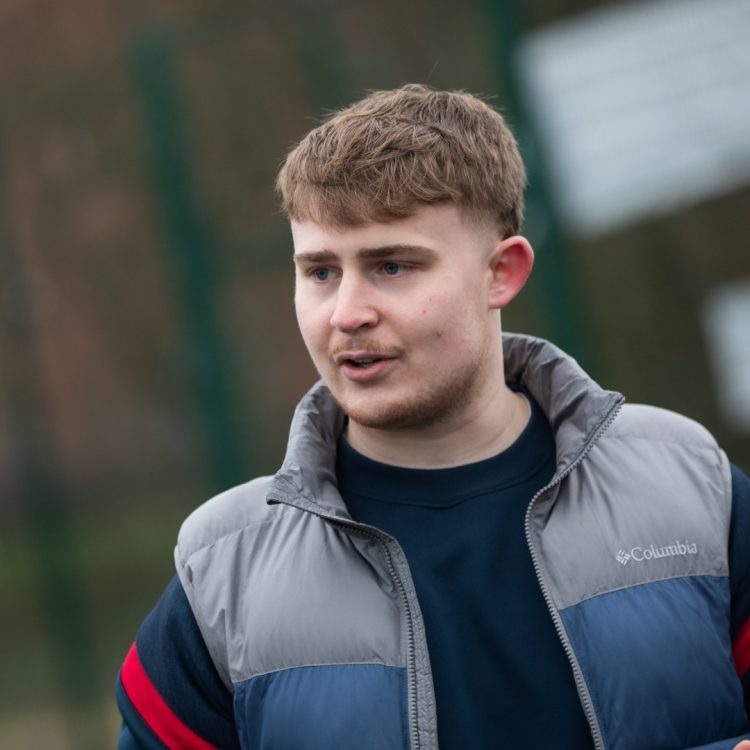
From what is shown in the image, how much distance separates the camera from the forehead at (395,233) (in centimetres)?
222

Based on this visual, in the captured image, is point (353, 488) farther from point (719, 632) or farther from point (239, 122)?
point (239, 122)

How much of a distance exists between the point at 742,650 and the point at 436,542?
54 cm

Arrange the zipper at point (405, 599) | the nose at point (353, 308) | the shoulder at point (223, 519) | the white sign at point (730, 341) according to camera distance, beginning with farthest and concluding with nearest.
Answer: the white sign at point (730, 341), the shoulder at point (223, 519), the nose at point (353, 308), the zipper at point (405, 599)

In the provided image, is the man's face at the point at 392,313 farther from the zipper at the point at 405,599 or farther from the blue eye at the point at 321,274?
the zipper at the point at 405,599

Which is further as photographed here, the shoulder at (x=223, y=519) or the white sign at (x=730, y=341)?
the white sign at (x=730, y=341)

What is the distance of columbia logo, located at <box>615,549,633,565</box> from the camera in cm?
222

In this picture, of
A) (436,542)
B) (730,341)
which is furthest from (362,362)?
(730,341)

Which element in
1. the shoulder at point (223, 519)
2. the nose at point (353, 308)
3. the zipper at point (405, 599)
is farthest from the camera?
the shoulder at point (223, 519)

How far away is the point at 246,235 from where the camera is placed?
5844mm

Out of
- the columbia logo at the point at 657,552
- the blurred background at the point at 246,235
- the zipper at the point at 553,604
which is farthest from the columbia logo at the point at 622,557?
the blurred background at the point at 246,235

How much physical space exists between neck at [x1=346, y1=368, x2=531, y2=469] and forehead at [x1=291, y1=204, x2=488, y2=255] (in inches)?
11.8

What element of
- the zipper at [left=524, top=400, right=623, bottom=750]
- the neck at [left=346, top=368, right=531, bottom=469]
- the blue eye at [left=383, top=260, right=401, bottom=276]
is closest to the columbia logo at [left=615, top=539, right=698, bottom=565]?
the zipper at [left=524, top=400, right=623, bottom=750]

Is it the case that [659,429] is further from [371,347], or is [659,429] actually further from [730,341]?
[730,341]

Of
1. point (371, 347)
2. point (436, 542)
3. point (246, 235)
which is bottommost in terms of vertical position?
point (436, 542)
